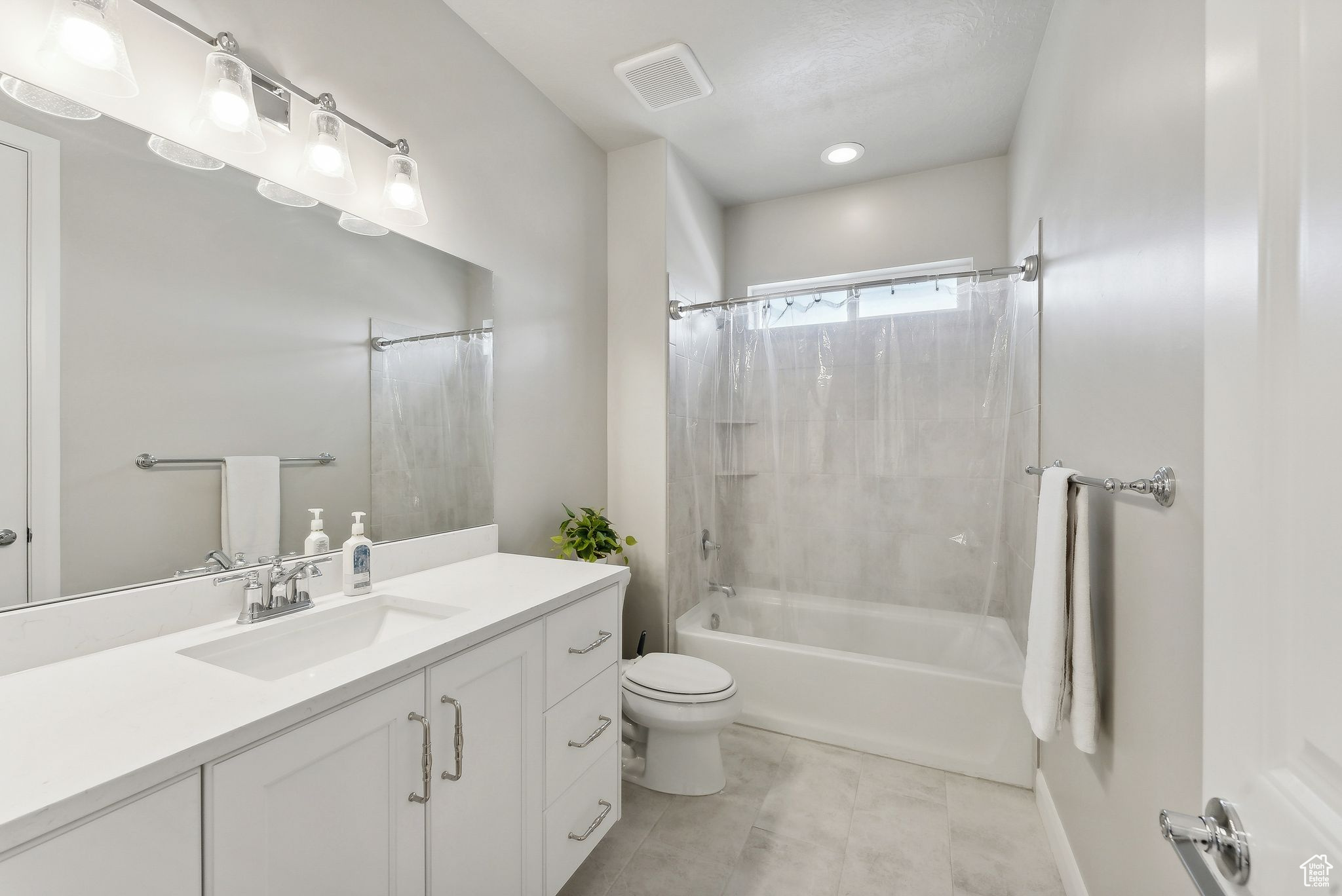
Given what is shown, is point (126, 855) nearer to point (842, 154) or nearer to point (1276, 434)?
point (1276, 434)

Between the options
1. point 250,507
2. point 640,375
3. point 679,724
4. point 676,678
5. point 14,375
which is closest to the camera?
point 14,375

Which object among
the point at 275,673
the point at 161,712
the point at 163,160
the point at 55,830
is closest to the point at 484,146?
the point at 163,160

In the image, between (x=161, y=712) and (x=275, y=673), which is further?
(x=275, y=673)

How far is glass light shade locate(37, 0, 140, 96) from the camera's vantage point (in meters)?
0.97

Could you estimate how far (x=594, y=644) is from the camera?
1.48 meters

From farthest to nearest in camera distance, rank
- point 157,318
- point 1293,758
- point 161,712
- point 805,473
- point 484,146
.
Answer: point 805,473 → point 484,146 → point 157,318 → point 161,712 → point 1293,758

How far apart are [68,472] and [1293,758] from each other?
165 cm

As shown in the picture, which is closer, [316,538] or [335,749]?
[335,749]

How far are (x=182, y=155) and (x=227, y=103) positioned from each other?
0.48 ft

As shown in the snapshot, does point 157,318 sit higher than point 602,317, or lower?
lower

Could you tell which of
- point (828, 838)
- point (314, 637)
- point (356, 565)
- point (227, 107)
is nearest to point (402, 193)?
point (227, 107)

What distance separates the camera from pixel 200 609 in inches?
45.9

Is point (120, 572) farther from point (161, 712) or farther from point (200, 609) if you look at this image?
point (161, 712)

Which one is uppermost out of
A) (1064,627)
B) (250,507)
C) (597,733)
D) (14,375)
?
(14,375)
